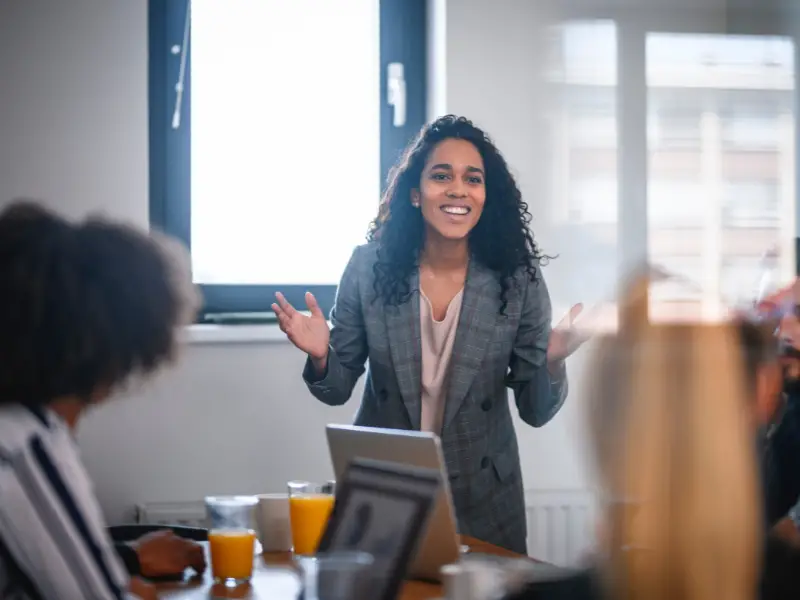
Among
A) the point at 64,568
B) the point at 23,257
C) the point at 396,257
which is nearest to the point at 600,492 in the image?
the point at 64,568

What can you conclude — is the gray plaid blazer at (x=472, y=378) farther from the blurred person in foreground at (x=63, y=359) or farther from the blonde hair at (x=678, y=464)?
the blonde hair at (x=678, y=464)

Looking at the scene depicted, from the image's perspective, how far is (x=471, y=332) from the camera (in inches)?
92.4

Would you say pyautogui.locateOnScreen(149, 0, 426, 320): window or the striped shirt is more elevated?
pyautogui.locateOnScreen(149, 0, 426, 320): window

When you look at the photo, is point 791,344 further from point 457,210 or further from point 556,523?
point 556,523

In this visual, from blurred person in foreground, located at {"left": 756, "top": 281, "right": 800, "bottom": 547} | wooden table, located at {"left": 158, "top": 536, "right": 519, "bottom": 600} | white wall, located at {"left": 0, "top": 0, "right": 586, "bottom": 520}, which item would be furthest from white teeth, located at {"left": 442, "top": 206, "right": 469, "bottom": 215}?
wooden table, located at {"left": 158, "top": 536, "right": 519, "bottom": 600}

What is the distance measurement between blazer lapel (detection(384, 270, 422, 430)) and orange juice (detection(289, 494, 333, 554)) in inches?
25.1

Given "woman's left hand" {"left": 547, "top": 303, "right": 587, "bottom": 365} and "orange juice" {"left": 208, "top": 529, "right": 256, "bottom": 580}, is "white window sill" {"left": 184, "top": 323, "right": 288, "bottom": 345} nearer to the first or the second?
"woman's left hand" {"left": 547, "top": 303, "right": 587, "bottom": 365}

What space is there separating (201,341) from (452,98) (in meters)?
1.03

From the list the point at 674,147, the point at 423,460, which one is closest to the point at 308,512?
the point at 423,460

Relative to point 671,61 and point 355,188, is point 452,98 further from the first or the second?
point 671,61

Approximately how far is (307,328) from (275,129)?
3.85ft

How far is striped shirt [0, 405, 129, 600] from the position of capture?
1141 mm

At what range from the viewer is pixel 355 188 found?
3314mm

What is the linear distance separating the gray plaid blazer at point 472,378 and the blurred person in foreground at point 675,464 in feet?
4.23
